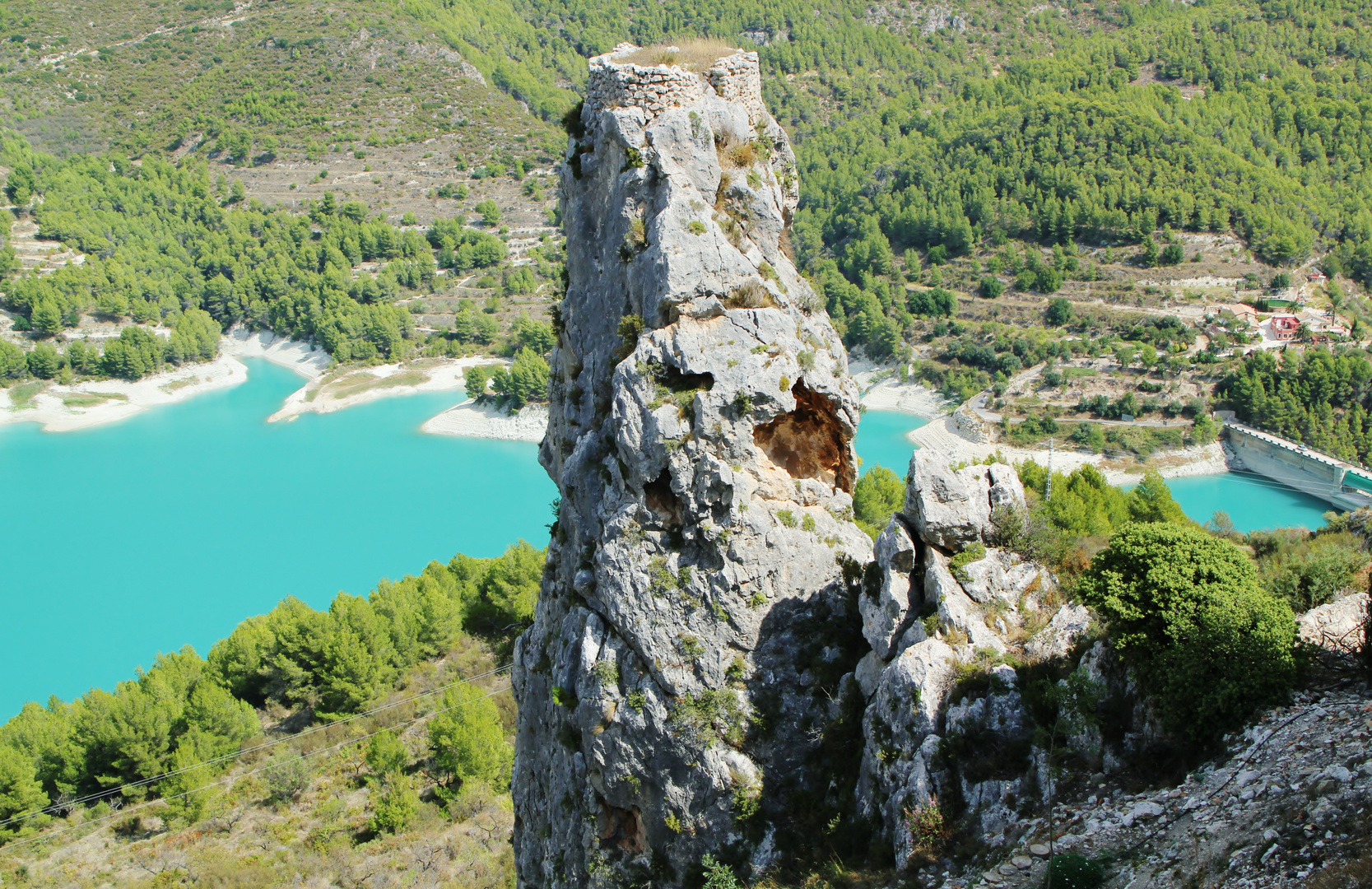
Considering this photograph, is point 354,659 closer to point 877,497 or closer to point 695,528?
point 877,497

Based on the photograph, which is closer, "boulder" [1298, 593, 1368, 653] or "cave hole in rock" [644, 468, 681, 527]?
"boulder" [1298, 593, 1368, 653]

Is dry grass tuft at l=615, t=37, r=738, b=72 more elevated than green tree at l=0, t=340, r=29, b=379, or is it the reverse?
dry grass tuft at l=615, t=37, r=738, b=72

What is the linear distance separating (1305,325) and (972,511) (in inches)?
2892

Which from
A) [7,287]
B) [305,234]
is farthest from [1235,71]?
[7,287]

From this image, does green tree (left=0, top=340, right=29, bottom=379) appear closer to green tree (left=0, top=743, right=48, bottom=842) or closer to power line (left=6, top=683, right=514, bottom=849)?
green tree (left=0, top=743, right=48, bottom=842)

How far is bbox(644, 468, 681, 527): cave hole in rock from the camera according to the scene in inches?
495

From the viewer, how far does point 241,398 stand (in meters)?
84.5

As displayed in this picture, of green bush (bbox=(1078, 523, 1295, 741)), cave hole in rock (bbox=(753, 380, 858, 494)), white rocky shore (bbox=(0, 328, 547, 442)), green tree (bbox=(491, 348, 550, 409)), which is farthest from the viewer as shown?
white rocky shore (bbox=(0, 328, 547, 442))

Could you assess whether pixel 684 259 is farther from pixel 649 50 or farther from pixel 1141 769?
pixel 1141 769

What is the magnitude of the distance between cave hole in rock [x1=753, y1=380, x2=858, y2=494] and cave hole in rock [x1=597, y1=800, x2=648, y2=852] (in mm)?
5277

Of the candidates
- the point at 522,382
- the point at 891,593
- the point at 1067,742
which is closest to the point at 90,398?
the point at 522,382

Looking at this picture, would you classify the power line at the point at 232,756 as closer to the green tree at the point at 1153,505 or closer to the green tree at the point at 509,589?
the green tree at the point at 509,589

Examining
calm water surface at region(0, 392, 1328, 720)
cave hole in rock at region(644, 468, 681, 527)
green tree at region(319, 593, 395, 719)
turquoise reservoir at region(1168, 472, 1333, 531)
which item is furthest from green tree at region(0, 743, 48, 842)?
turquoise reservoir at region(1168, 472, 1333, 531)

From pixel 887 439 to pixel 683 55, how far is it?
6019cm
